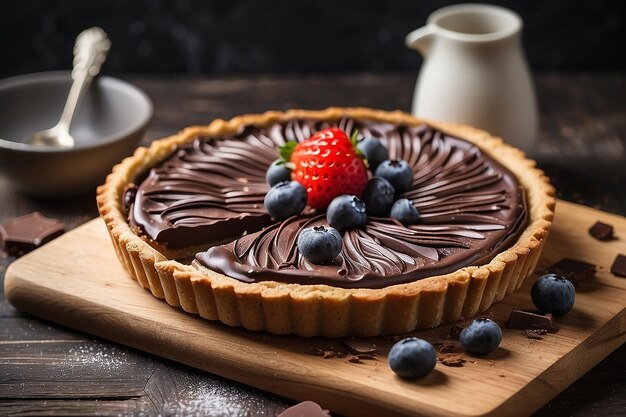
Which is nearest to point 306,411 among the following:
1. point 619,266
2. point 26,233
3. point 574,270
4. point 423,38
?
point 574,270

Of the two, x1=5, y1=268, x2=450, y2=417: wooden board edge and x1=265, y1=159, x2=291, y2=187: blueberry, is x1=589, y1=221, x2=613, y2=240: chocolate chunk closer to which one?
x1=265, y1=159, x2=291, y2=187: blueberry

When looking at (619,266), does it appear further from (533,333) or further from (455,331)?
(455,331)

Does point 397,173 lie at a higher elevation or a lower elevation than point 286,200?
higher

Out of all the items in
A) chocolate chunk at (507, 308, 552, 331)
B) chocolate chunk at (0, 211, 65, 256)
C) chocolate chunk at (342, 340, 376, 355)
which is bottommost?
chocolate chunk at (0, 211, 65, 256)

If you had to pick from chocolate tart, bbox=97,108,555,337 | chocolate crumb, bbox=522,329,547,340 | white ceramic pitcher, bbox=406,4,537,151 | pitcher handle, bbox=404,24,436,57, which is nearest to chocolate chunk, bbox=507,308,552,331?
chocolate crumb, bbox=522,329,547,340

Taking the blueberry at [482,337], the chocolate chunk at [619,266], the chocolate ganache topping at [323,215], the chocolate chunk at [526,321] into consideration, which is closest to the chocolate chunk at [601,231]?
the chocolate chunk at [619,266]

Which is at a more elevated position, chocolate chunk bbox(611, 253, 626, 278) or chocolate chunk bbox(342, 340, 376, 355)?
chocolate chunk bbox(611, 253, 626, 278)

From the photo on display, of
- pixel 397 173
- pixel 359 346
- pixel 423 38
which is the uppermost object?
pixel 423 38

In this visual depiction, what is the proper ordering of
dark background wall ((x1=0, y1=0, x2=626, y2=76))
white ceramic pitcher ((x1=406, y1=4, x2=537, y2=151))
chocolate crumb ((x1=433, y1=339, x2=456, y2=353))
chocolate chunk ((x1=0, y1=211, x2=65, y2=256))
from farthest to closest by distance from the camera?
dark background wall ((x1=0, y1=0, x2=626, y2=76))
white ceramic pitcher ((x1=406, y1=4, x2=537, y2=151))
chocolate chunk ((x1=0, y1=211, x2=65, y2=256))
chocolate crumb ((x1=433, y1=339, x2=456, y2=353))
